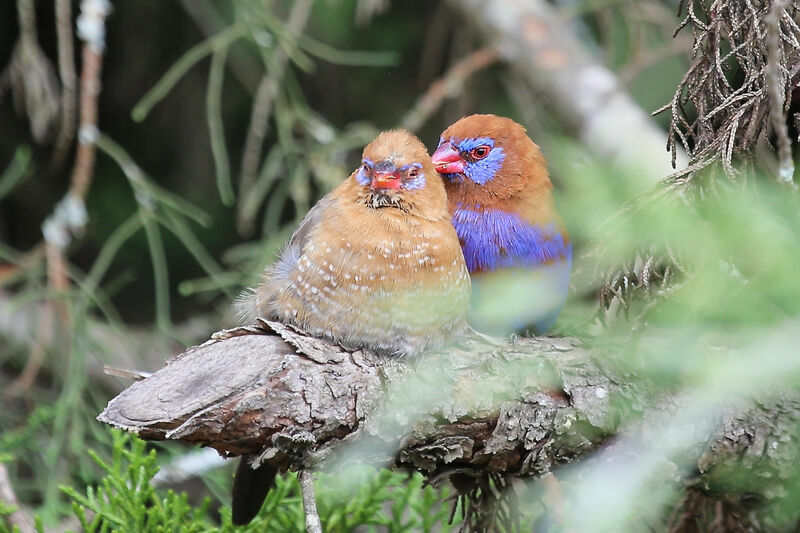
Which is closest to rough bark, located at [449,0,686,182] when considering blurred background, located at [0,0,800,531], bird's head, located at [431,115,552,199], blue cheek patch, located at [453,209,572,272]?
Answer: blurred background, located at [0,0,800,531]

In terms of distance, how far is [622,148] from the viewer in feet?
12.2

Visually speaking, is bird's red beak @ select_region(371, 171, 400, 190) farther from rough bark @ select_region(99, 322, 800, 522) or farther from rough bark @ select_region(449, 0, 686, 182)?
rough bark @ select_region(449, 0, 686, 182)

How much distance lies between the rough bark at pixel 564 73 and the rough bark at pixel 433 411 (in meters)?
1.85

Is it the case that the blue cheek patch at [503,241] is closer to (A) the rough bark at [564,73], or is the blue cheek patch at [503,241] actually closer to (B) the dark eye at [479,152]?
(B) the dark eye at [479,152]

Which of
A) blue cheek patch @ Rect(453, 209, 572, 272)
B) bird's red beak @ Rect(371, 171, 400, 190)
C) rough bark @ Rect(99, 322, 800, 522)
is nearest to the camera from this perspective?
rough bark @ Rect(99, 322, 800, 522)

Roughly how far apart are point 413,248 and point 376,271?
0.13 meters

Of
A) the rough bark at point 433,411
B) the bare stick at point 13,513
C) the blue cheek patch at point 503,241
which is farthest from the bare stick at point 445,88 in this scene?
the bare stick at point 13,513

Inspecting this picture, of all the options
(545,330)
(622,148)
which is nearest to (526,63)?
(622,148)

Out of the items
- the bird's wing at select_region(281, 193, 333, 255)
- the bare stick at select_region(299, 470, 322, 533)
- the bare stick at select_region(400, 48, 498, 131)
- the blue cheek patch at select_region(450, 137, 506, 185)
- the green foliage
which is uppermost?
the bare stick at select_region(400, 48, 498, 131)

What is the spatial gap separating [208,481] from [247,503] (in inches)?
27.7

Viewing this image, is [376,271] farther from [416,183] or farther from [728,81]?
[728,81]

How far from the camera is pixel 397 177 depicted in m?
2.42

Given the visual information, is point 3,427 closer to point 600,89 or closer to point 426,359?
point 426,359

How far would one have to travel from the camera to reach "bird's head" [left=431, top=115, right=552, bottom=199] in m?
2.82
